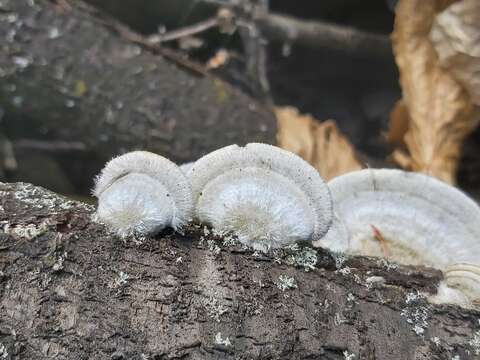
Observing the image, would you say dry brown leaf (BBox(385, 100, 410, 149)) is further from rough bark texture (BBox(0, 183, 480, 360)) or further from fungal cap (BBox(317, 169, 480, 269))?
rough bark texture (BBox(0, 183, 480, 360))

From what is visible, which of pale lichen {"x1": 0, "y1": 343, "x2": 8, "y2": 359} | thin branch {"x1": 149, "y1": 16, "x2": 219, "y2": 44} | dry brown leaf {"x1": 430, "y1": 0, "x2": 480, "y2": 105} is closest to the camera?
pale lichen {"x1": 0, "y1": 343, "x2": 8, "y2": 359}

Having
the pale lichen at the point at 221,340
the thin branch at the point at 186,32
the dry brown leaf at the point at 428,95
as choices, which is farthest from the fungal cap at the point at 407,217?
the thin branch at the point at 186,32

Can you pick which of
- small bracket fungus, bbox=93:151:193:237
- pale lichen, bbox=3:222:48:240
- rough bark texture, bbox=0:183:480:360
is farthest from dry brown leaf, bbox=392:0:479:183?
pale lichen, bbox=3:222:48:240

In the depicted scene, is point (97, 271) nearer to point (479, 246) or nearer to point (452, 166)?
point (479, 246)

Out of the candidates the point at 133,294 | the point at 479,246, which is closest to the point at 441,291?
the point at 479,246

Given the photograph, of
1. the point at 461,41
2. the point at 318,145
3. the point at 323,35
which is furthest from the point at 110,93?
the point at 461,41

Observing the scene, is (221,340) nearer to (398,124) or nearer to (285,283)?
(285,283)
